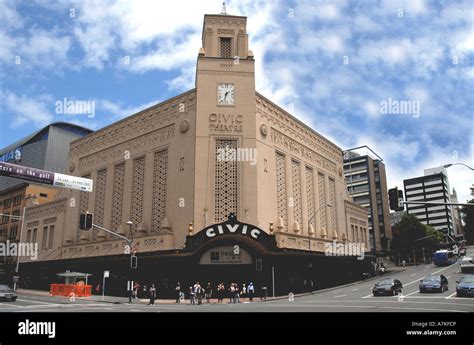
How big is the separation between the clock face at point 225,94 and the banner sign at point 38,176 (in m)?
16.8

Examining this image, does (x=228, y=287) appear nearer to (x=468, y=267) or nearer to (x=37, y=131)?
(x=468, y=267)

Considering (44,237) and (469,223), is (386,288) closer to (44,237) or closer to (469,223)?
(469,223)

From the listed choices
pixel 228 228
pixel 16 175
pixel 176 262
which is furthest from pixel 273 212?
pixel 16 175

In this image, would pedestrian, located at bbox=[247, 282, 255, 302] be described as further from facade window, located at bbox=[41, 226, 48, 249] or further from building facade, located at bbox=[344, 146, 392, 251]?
building facade, located at bbox=[344, 146, 392, 251]

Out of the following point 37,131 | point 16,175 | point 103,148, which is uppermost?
point 37,131

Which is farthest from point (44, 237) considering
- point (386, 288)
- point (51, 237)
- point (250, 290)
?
point (386, 288)

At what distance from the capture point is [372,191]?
108312mm

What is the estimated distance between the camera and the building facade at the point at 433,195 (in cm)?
15662

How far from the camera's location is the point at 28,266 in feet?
192

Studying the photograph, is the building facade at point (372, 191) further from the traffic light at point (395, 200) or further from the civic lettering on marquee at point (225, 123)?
the traffic light at point (395, 200)

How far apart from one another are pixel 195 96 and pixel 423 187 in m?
143

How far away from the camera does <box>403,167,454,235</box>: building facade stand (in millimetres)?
156625

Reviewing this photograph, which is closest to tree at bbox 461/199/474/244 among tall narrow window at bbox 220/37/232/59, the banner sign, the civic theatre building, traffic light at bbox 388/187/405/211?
the civic theatre building

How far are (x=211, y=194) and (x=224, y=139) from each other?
20.4 feet
